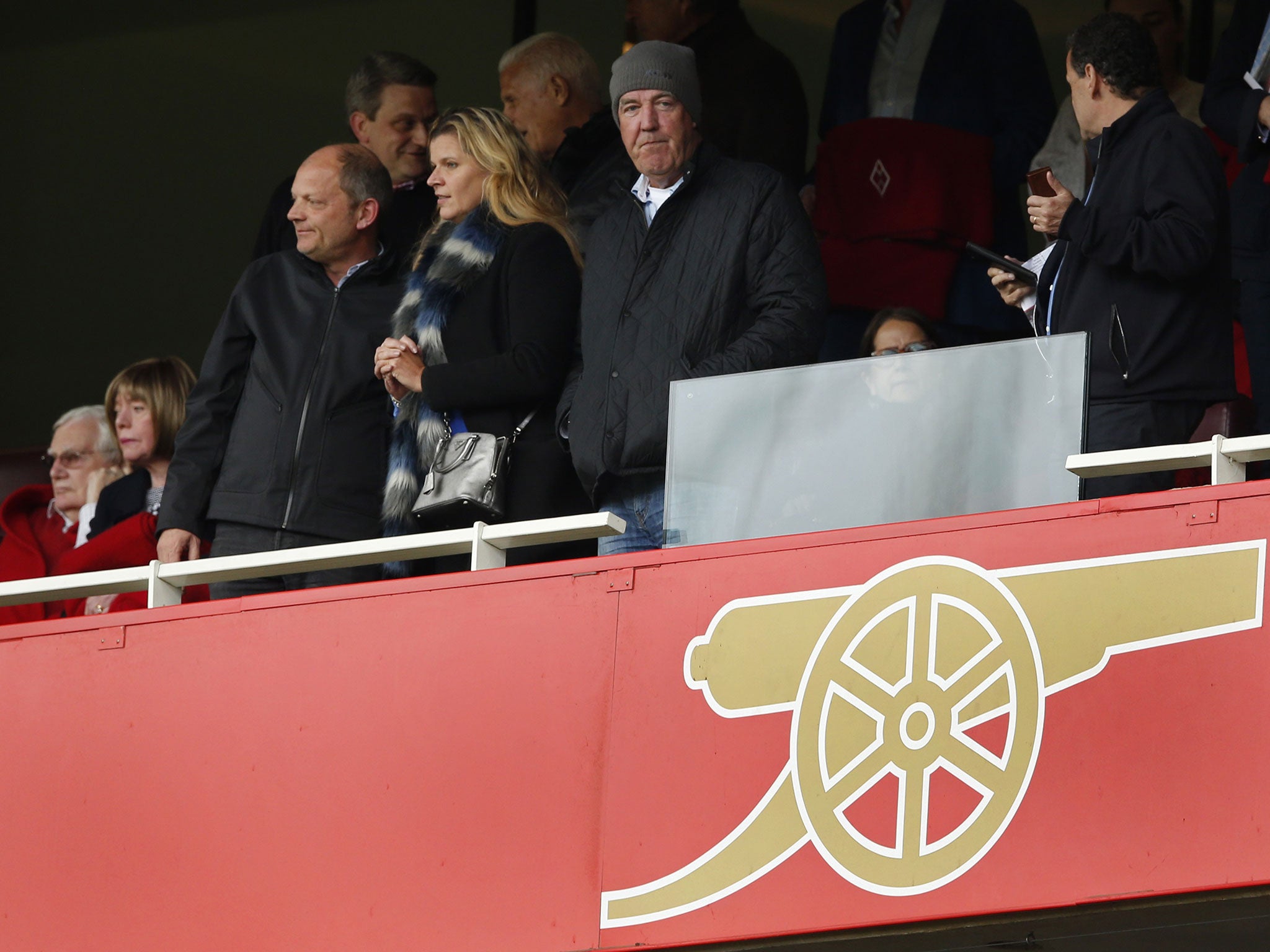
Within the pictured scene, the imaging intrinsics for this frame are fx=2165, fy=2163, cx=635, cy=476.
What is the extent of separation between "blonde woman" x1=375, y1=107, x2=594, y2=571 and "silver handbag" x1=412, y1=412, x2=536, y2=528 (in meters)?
0.04

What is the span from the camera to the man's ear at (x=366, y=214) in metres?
6.16

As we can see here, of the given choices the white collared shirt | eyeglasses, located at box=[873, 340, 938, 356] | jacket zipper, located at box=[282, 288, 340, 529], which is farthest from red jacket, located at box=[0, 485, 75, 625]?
eyeglasses, located at box=[873, 340, 938, 356]

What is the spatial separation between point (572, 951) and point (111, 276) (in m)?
7.22

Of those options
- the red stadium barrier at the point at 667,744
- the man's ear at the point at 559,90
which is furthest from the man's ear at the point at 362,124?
the red stadium barrier at the point at 667,744

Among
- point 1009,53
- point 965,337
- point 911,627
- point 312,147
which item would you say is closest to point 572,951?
point 911,627

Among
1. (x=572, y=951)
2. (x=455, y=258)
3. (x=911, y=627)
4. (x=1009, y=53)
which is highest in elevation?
(x=1009, y=53)

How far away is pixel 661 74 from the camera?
5.65 meters

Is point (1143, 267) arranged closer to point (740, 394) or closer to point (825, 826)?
point (740, 394)

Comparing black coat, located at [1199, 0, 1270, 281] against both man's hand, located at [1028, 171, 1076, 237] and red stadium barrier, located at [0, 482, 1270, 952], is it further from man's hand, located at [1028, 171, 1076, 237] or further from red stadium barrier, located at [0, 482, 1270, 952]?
red stadium barrier, located at [0, 482, 1270, 952]

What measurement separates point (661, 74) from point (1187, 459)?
1.89 m

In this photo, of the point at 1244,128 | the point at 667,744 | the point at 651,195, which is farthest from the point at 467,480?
the point at 1244,128

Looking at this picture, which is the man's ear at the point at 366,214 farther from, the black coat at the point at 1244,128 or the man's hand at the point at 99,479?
A: the black coat at the point at 1244,128

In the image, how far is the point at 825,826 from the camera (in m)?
4.58

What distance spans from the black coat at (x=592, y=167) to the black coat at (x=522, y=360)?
0.41m
